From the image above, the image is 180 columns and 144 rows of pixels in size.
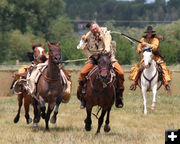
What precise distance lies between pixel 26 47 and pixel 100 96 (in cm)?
8406

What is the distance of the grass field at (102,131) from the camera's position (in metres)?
11.7

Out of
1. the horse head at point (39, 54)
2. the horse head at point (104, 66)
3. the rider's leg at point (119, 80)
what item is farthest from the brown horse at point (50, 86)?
the horse head at point (104, 66)

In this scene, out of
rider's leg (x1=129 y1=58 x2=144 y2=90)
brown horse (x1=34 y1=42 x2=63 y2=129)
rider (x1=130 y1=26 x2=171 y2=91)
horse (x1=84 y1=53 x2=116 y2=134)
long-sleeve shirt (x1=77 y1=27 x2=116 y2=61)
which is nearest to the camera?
horse (x1=84 y1=53 x2=116 y2=134)

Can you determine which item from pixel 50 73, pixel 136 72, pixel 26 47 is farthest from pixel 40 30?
pixel 50 73

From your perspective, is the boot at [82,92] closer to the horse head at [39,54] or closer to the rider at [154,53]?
the horse head at [39,54]

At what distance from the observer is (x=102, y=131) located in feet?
45.4

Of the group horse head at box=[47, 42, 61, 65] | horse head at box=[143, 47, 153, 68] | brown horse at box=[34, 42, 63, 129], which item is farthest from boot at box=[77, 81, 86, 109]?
horse head at box=[143, 47, 153, 68]

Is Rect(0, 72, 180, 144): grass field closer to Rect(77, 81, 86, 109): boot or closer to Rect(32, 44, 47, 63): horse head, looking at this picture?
Rect(77, 81, 86, 109): boot

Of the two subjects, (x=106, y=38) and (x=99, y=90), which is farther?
(x=106, y=38)

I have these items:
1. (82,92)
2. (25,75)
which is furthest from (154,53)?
(82,92)

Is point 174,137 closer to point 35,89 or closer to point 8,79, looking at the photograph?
point 35,89

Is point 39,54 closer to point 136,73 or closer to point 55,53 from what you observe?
point 55,53

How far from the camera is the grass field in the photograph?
11.7 m

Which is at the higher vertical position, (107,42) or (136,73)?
(107,42)
